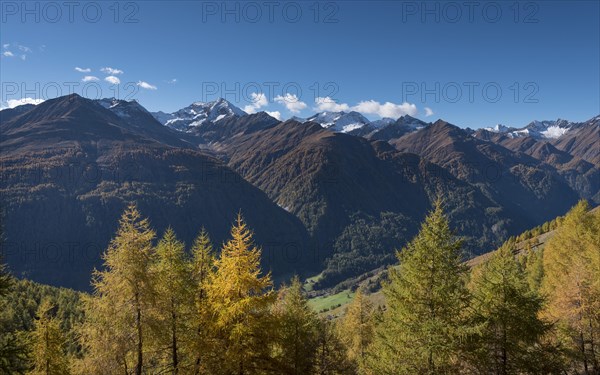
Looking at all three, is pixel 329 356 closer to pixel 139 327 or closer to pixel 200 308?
pixel 200 308

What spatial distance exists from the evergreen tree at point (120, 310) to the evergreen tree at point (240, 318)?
16.4 ft

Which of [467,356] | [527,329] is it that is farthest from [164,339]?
[527,329]

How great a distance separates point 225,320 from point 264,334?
249 centimetres

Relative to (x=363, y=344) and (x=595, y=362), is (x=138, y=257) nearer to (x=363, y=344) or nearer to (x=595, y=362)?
(x=595, y=362)

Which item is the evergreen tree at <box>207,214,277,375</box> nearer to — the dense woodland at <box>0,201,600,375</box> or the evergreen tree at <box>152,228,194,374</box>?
the dense woodland at <box>0,201,600,375</box>

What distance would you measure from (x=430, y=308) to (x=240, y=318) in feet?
35.0

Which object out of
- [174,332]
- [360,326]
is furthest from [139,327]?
[360,326]

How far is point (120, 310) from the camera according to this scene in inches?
908

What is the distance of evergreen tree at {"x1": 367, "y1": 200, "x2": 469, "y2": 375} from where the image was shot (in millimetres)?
20156

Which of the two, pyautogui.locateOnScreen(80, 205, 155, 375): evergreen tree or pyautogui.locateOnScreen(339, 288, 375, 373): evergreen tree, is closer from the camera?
pyautogui.locateOnScreen(80, 205, 155, 375): evergreen tree

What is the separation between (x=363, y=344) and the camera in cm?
5122

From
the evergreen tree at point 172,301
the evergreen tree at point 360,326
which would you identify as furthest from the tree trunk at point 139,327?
the evergreen tree at point 360,326

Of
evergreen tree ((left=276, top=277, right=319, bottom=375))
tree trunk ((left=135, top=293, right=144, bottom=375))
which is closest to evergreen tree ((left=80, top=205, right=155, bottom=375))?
tree trunk ((left=135, top=293, right=144, bottom=375))

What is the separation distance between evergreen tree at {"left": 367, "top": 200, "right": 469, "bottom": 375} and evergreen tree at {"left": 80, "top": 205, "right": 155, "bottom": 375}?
14.9 m
